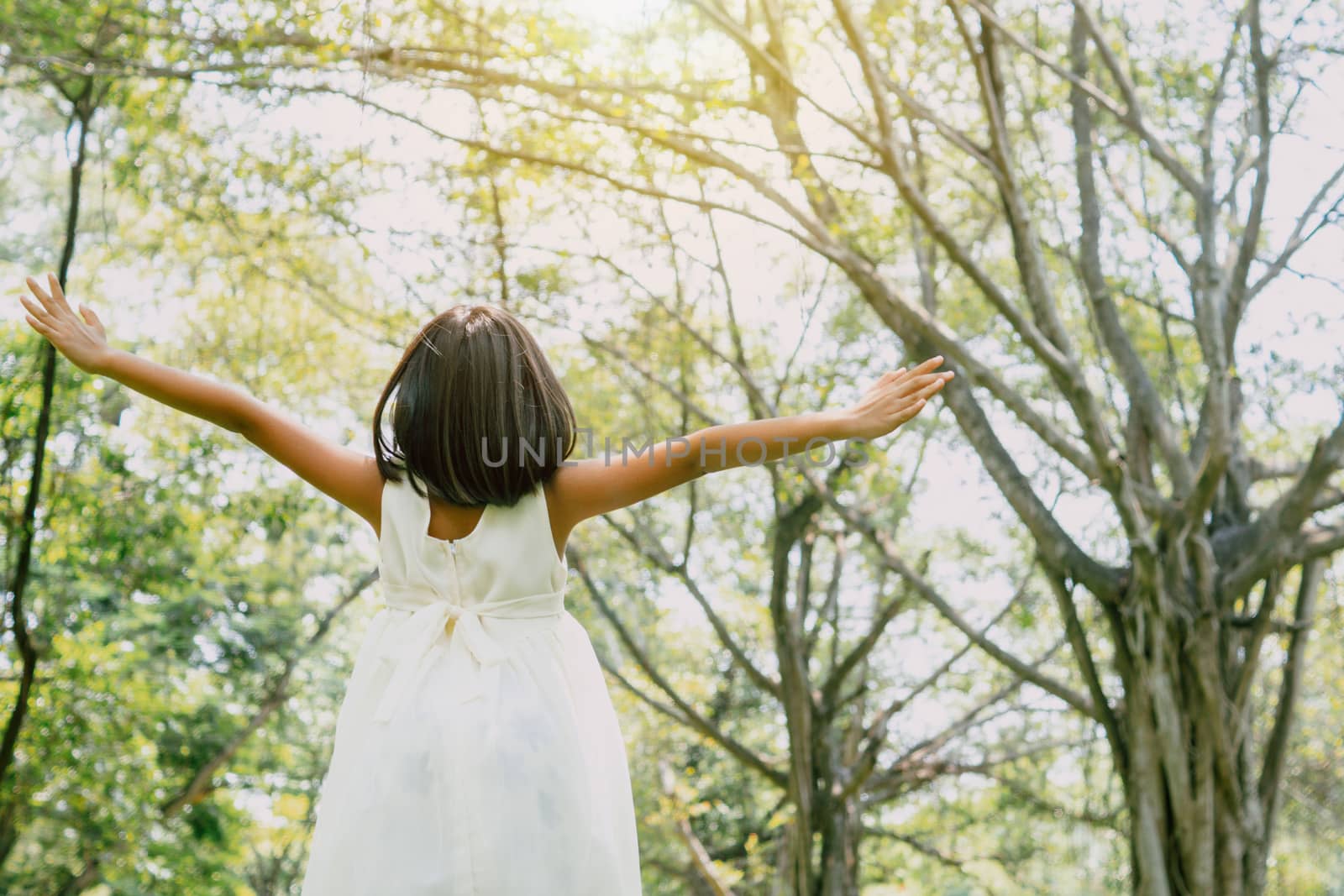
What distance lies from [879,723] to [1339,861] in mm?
7160

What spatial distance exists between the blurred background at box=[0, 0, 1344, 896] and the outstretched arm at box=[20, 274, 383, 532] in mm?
2402

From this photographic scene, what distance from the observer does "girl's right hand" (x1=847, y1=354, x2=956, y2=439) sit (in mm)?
2102

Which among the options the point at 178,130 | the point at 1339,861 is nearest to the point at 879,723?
the point at 178,130

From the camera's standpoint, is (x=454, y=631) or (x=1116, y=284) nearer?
(x=454, y=631)

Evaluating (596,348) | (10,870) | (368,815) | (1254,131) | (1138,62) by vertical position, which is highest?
(1138,62)

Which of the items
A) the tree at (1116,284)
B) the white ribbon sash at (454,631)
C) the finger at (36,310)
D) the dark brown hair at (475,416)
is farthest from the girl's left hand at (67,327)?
the tree at (1116,284)

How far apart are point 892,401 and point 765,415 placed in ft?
15.1

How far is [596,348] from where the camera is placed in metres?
7.82

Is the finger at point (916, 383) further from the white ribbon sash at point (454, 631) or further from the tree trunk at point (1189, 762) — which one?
the tree trunk at point (1189, 762)

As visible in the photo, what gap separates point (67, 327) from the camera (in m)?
2.26

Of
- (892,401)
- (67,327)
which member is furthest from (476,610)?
(67,327)

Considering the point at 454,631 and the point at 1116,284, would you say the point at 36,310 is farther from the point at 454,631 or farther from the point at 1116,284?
the point at 1116,284

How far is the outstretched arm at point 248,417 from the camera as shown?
2.15 m

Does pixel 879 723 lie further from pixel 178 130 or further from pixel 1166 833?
pixel 178 130
